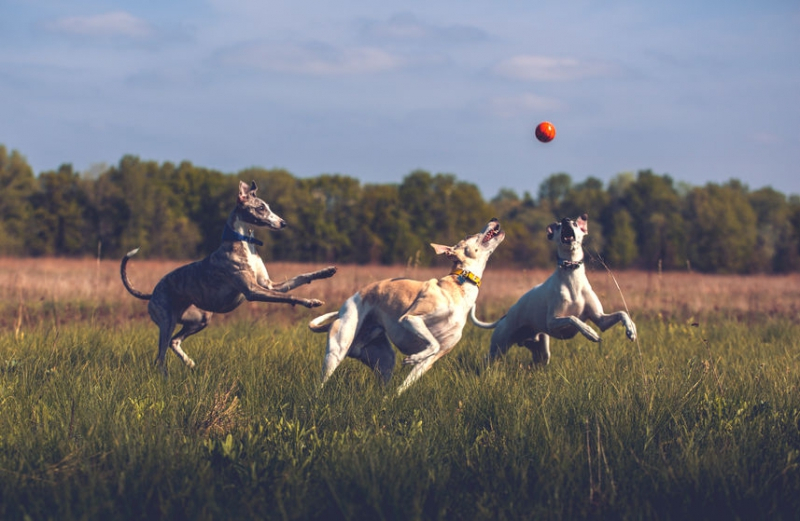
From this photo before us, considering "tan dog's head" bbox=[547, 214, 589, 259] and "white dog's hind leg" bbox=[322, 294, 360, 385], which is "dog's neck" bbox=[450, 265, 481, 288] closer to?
"tan dog's head" bbox=[547, 214, 589, 259]

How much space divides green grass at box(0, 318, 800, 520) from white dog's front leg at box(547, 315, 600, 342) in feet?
1.22

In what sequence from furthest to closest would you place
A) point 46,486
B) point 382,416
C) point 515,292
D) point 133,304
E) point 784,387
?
point 515,292
point 133,304
point 784,387
point 382,416
point 46,486

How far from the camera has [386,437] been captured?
4414 mm

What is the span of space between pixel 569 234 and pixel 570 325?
0.75 meters

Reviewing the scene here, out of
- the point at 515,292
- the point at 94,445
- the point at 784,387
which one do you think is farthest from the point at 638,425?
the point at 515,292

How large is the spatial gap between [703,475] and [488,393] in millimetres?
1716

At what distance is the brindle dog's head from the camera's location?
625 centimetres

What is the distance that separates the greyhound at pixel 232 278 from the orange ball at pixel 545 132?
214 cm

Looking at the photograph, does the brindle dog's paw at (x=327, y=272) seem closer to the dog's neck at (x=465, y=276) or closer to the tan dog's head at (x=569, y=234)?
the dog's neck at (x=465, y=276)

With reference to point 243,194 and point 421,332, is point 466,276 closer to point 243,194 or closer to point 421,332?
point 421,332

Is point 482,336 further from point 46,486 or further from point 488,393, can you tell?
point 46,486

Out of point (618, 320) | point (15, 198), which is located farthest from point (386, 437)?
point (15, 198)

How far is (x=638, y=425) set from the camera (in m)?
4.69

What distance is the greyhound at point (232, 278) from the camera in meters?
6.16
